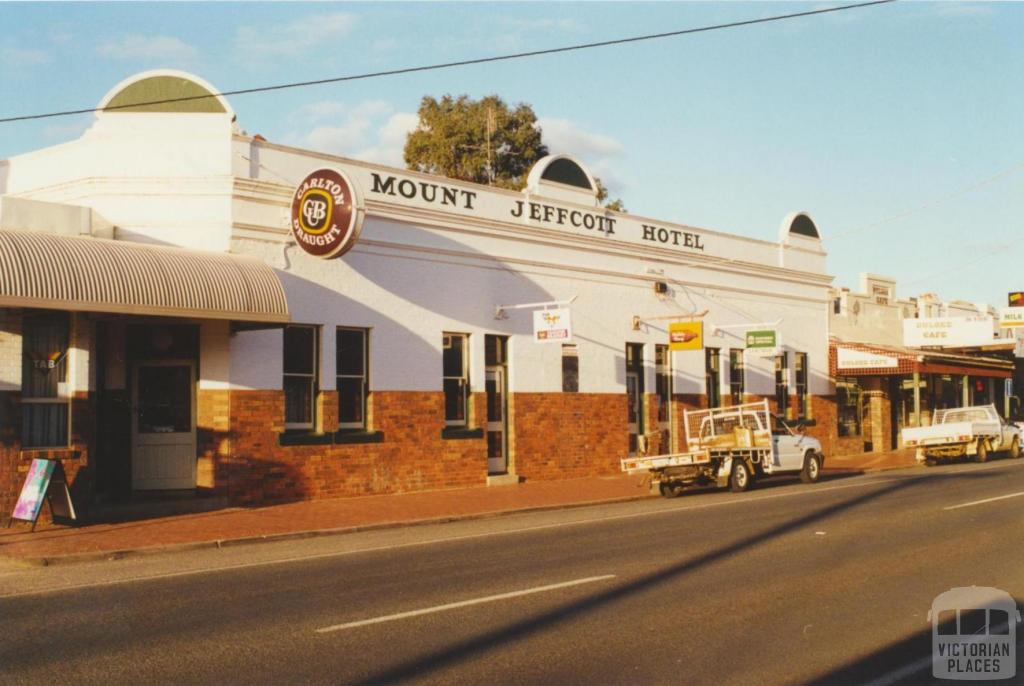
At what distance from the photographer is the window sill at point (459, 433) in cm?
2147

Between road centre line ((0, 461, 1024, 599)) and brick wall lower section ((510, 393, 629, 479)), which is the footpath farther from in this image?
road centre line ((0, 461, 1024, 599))

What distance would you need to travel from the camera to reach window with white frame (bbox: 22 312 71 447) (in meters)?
15.5

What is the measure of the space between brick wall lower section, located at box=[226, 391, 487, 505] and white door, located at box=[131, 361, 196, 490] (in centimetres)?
68

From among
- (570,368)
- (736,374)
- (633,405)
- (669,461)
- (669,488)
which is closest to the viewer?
(669,461)

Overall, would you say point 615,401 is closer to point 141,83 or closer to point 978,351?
point 141,83

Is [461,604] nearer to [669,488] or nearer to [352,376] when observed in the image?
[352,376]

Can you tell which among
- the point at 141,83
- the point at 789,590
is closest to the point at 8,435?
the point at 141,83

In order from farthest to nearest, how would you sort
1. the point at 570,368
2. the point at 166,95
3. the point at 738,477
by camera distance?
the point at 570,368 < the point at 738,477 < the point at 166,95

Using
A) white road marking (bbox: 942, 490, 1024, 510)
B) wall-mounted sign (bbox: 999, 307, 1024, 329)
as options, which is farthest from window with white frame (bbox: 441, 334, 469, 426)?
wall-mounted sign (bbox: 999, 307, 1024, 329)

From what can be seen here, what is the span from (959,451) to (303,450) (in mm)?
19400

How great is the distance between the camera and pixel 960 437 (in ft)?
94.3

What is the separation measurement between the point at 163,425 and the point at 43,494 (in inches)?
137

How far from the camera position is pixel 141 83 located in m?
18.3

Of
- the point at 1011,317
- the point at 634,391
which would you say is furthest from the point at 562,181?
the point at 1011,317
